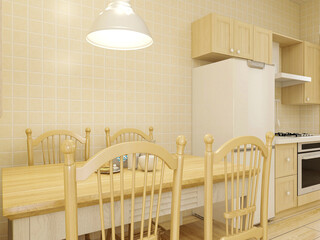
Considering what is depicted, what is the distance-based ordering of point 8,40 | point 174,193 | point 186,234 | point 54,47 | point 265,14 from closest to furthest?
point 174,193 → point 186,234 → point 8,40 → point 54,47 → point 265,14

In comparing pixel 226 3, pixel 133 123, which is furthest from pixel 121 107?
pixel 226 3

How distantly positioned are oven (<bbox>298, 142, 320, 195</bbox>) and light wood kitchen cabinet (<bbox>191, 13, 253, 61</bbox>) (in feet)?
4.41

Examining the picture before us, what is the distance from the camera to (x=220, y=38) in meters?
2.82

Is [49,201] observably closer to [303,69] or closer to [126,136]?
[126,136]

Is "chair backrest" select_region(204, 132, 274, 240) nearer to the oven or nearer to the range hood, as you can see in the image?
the oven

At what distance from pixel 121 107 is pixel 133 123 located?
21 centimetres

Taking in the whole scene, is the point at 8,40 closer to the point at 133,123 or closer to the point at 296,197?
the point at 133,123

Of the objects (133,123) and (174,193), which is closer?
(174,193)

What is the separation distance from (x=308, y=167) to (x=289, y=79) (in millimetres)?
1169

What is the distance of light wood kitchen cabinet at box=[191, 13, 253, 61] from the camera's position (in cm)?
280

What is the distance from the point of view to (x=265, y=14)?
387 cm

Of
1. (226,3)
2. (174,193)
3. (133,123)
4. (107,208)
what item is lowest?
(107,208)

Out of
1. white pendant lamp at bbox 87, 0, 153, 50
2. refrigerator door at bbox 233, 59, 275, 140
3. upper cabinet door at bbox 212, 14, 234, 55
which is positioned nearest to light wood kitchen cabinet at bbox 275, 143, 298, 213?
refrigerator door at bbox 233, 59, 275, 140

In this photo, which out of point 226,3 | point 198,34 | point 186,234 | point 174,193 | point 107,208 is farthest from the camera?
point 226,3
